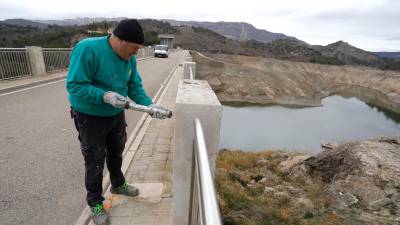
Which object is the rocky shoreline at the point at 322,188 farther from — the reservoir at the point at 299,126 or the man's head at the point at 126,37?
the reservoir at the point at 299,126

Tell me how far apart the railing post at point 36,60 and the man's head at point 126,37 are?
427 inches

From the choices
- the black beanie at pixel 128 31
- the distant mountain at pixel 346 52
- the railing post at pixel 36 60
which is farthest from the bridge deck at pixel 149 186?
the distant mountain at pixel 346 52

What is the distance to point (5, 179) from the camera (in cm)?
358

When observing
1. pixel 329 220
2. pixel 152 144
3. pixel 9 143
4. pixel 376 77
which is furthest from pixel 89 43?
pixel 376 77

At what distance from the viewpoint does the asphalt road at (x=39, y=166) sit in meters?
3.02

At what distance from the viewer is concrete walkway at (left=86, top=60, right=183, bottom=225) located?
9.34 feet

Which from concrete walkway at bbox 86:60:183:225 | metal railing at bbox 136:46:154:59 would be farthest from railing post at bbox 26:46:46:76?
metal railing at bbox 136:46:154:59

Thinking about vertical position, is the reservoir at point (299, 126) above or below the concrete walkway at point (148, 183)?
below

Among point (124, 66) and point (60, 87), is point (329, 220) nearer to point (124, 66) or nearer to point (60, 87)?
point (124, 66)

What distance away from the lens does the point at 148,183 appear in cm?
351

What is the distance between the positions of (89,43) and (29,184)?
2.40 m

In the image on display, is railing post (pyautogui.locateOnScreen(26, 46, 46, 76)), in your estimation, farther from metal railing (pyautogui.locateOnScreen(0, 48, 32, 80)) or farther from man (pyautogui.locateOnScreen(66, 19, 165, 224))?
man (pyautogui.locateOnScreen(66, 19, 165, 224))

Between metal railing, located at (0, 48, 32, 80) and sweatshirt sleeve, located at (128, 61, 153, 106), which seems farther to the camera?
metal railing, located at (0, 48, 32, 80)

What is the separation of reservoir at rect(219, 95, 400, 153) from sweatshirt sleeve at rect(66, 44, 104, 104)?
1584 cm
